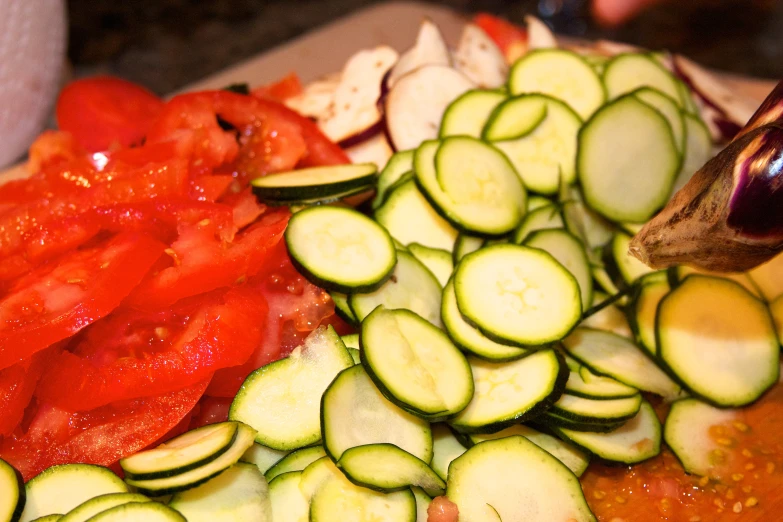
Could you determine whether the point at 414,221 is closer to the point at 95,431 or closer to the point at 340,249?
the point at 340,249

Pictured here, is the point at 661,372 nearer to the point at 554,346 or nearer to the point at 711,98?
the point at 554,346

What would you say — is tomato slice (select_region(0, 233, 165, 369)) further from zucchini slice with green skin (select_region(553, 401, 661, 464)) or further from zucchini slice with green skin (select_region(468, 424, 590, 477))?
zucchini slice with green skin (select_region(553, 401, 661, 464))

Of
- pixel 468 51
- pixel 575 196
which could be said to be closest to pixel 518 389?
pixel 575 196

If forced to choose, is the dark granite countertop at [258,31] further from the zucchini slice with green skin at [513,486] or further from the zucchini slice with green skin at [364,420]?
the zucchini slice with green skin at [513,486]

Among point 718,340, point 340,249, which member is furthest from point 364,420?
point 718,340

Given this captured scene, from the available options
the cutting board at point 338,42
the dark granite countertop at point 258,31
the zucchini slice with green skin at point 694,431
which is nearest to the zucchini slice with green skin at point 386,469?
the zucchini slice with green skin at point 694,431

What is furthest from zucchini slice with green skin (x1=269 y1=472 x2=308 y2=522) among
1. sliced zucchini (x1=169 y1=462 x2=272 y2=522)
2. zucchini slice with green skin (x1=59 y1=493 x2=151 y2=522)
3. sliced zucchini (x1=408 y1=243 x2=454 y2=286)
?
sliced zucchini (x1=408 y1=243 x2=454 y2=286)
